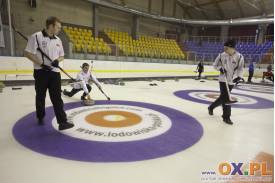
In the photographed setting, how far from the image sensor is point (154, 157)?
2418 mm

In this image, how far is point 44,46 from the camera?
2.94 metres

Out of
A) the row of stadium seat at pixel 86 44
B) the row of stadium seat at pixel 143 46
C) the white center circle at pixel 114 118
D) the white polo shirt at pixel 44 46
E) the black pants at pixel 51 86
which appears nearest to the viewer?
the white polo shirt at pixel 44 46

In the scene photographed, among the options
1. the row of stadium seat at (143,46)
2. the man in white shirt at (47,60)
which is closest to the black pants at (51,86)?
the man in white shirt at (47,60)

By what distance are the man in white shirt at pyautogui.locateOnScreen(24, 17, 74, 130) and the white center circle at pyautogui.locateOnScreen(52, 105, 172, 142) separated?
0.96ft

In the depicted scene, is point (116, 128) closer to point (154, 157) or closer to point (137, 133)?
point (137, 133)

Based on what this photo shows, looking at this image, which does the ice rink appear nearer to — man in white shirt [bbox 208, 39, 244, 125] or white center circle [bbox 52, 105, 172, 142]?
white center circle [bbox 52, 105, 172, 142]

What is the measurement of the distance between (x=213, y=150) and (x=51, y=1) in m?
15.0

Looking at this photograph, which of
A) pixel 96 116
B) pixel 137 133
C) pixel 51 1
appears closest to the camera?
pixel 137 133

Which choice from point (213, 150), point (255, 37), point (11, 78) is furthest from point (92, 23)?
point (255, 37)

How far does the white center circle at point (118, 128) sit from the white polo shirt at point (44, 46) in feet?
3.27

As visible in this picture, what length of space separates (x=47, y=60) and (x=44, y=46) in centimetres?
A: 20

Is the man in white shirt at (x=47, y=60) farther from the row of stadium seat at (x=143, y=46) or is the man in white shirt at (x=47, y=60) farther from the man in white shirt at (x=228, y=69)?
the row of stadium seat at (x=143, y=46)

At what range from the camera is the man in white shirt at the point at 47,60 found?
288 centimetres

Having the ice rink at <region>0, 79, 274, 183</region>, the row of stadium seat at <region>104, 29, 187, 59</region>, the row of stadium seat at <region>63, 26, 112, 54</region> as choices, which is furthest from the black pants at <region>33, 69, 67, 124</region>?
the row of stadium seat at <region>104, 29, 187, 59</region>
